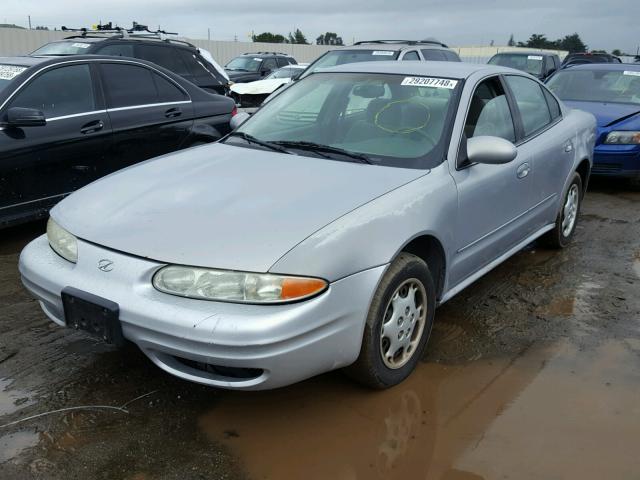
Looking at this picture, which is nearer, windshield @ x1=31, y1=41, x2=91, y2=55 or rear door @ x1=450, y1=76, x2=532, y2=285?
rear door @ x1=450, y1=76, x2=532, y2=285

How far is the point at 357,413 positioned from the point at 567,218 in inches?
127

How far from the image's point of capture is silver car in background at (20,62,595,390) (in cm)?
241

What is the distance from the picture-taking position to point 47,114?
509cm

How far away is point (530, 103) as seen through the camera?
452 centimetres

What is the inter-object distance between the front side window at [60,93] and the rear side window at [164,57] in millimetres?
3498

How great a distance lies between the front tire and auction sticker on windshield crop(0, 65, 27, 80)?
396 cm

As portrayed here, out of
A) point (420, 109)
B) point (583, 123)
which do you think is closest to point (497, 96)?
point (420, 109)

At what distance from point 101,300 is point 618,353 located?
9.17 ft

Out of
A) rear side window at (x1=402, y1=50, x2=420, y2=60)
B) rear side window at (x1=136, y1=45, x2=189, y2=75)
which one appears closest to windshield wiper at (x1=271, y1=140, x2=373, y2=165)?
rear side window at (x1=136, y1=45, x2=189, y2=75)

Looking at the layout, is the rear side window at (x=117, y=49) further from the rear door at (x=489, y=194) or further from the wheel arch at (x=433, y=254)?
the wheel arch at (x=433, y=254)

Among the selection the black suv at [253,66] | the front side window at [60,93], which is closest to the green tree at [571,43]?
the black suv at [253,66]

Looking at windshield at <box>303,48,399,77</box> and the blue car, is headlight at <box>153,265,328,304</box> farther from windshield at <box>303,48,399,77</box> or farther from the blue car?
windshield at <box>303,48,399,77</box>

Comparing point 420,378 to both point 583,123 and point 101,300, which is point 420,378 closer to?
point 101,300

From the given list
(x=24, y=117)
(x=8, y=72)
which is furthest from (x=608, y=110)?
(x=8, y=72)
